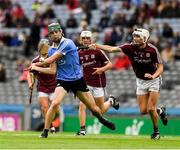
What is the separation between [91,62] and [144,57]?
2.44m

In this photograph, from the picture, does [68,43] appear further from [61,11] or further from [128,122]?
[61,11]

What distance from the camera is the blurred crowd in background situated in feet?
109

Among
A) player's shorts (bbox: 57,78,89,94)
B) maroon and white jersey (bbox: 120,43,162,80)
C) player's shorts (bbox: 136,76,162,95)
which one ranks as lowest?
player's shorts (bbox: 136,76,162,95)

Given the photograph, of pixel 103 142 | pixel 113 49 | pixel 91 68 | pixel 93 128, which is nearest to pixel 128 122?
pixel 93 128

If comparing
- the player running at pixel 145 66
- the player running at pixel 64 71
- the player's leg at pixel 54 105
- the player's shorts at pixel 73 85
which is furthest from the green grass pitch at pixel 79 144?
the player running at pixel 145 66

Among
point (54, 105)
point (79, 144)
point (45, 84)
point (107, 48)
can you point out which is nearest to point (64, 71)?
point (54, 105)

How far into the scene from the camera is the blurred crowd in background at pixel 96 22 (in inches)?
1304

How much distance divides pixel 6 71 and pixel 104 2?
480 centimetres

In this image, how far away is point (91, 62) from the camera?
22.4 m

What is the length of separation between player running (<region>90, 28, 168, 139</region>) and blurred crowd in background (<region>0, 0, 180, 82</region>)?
11.3 metres

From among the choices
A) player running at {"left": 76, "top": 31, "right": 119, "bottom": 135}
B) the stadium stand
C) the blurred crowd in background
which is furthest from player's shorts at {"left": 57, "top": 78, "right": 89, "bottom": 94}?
the blurred crowd in background

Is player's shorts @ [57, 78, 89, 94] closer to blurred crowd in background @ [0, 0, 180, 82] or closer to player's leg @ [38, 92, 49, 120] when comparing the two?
player's leg @ [38, 92, 49, 120]

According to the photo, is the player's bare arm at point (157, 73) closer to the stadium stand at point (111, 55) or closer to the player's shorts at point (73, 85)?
the player's shorts at point (73, 85)

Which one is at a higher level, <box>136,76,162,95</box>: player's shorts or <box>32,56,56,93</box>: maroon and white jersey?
<box>136,76,162,95</box>: player's shorts
